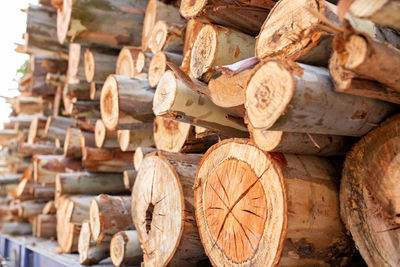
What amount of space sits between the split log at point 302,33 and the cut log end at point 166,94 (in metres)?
0.49

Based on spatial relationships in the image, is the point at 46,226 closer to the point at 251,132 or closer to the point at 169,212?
the point at 169,212

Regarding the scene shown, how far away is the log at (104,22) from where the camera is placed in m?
3.28

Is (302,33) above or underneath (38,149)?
above

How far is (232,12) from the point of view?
1.94m

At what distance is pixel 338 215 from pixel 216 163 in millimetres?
554

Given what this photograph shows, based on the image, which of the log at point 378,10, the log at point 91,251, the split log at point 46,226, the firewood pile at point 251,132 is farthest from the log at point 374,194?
the split log at point 46,226

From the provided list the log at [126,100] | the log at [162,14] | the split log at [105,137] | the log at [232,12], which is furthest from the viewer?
the split log at [105,137]

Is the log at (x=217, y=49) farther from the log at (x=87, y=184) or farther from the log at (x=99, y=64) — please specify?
the log at (x=87, y=184)

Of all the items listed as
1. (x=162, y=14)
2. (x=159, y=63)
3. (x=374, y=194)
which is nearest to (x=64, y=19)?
(x=162, y=14)

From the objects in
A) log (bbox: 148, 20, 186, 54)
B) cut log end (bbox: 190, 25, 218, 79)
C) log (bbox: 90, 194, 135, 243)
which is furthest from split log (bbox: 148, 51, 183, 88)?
log (bbox: 90, 194, 135, 243)

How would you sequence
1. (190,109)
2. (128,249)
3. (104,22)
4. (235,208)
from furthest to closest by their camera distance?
(104,22) < (128,249) < (190,109) < (235,208)

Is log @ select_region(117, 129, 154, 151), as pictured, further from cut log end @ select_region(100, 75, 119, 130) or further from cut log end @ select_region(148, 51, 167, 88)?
cut log end @ select_region(148, 51, 167, 88)

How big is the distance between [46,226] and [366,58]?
185 inches

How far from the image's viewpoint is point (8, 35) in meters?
11.2
